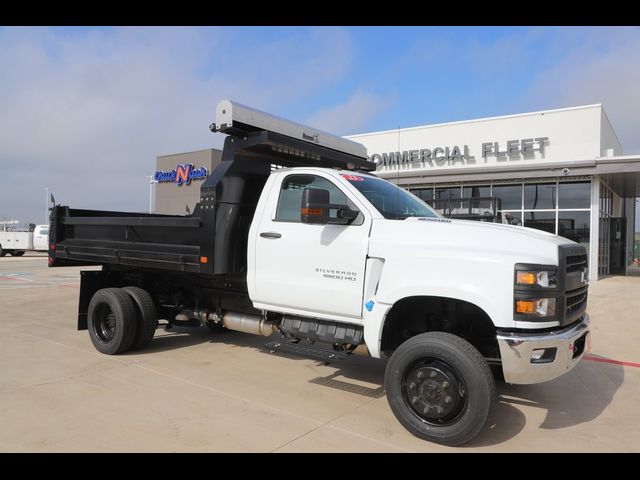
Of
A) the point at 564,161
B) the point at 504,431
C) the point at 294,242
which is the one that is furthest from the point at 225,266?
the point at 564,161

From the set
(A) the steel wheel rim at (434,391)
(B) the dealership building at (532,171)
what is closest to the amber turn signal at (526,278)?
(A) the steel wheel rim at (434,391)

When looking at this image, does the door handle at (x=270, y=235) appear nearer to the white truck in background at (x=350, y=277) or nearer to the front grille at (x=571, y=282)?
the white truck in background at (x=350, y=277)

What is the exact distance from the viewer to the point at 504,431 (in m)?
4.19

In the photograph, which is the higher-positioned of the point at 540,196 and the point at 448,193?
the point at 448,193

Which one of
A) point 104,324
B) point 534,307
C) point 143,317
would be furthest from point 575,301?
point 104,324

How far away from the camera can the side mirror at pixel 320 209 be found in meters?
4.35

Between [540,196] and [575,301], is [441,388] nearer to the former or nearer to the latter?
[575,301]

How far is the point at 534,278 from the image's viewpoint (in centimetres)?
364

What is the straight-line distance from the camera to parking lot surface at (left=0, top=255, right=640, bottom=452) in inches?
149

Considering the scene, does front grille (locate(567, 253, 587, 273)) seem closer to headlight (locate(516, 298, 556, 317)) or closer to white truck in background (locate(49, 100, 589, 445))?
white truck in background (locate(49, 100, 589, 445))

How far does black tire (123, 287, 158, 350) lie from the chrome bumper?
4473 millimetres

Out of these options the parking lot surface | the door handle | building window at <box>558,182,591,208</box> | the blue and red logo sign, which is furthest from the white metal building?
the blue and red logo sign

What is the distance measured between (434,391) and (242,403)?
1.82 meters

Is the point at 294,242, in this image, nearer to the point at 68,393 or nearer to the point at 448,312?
the point at 448,312
